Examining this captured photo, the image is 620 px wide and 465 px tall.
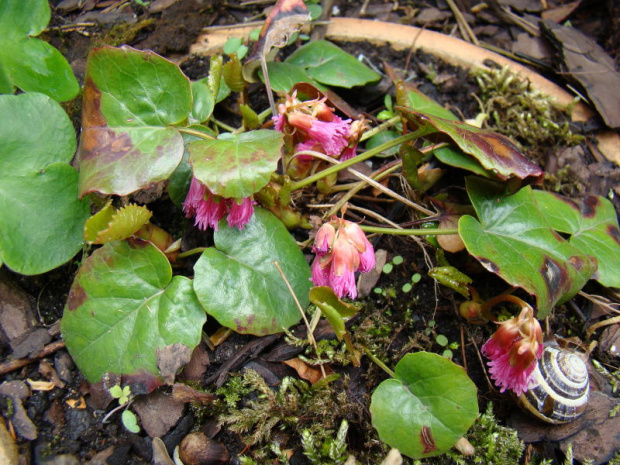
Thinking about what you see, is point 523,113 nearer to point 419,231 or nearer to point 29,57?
point 419,231

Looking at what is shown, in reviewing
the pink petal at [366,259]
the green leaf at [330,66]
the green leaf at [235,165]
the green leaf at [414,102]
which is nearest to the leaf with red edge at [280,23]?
the green leaf at [330,66]

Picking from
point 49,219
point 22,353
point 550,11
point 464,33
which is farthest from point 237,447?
point 550,11

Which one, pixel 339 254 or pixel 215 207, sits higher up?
pixel 339 254

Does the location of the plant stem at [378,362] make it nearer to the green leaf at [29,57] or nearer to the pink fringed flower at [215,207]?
the pink fringed flower at [215,207]

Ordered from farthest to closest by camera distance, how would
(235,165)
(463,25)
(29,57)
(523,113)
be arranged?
1. (463,25)
2. (523,113)
3. (29,57)
4. (235,165)

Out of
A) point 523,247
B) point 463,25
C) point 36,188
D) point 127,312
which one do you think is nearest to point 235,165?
point 127,312

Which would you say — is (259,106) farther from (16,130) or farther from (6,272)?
(6,272)
